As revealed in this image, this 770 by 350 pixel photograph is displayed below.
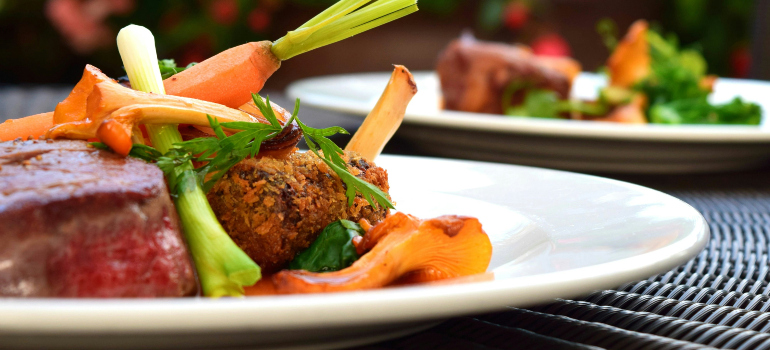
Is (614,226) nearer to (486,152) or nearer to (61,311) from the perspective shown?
(61,311)

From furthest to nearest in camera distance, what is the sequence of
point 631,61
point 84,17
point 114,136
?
point 84,17
point 631,61
point 114,136

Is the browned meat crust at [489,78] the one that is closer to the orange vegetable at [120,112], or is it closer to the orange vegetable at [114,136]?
the orange vegetable at [120,112]

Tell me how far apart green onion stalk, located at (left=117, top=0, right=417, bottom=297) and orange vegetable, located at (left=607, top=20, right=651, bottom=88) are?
8.44 ft

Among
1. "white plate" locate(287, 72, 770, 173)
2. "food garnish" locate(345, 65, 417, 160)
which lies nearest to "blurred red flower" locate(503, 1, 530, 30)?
"white plate" locate(287, 72, 770, 173)

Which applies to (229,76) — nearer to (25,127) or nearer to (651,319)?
(25,127)

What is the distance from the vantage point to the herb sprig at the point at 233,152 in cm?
109

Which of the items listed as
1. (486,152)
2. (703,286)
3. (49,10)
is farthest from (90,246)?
(49,10)

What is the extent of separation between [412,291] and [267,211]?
1.73 ft

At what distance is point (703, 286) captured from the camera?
4.05ft

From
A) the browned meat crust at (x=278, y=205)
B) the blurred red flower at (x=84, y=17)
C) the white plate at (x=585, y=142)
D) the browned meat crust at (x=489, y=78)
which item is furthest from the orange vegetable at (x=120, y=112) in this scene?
the blurred red flower at (x=84, y=17)

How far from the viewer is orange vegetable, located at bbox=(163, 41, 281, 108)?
4.18 ft

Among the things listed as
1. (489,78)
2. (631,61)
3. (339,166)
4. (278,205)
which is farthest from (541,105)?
(278,205)

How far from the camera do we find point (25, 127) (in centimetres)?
126

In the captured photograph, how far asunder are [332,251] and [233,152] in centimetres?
22
